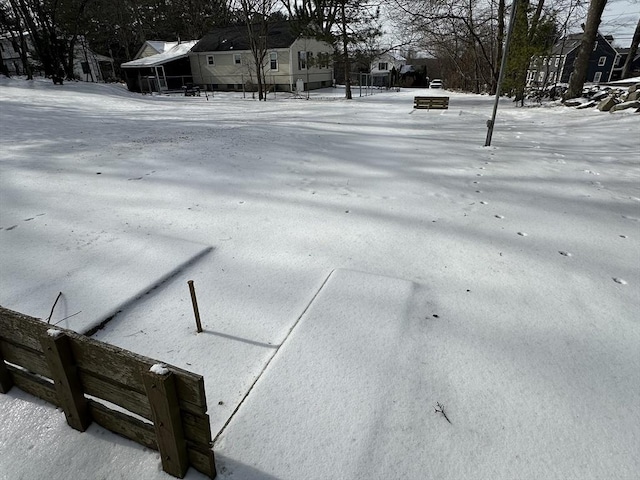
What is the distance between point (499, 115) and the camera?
14.4m

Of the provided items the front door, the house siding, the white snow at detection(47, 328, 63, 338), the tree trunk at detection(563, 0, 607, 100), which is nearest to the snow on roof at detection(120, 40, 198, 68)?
the front door

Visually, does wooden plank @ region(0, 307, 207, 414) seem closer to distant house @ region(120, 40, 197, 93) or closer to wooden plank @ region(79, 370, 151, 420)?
wooden plank @ region(79, 370, 151, 420)

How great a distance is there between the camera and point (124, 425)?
1.73m

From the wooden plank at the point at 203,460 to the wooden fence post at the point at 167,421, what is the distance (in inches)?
1.1

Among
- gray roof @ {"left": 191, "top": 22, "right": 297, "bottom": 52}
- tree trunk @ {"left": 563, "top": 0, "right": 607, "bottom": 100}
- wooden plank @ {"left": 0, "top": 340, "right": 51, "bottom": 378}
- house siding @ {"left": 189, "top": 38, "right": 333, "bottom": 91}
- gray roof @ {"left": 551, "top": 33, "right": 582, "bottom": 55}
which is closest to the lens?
wooden plank @ {"left": 0, "top": 340, "right": 51, "bottom": 378}

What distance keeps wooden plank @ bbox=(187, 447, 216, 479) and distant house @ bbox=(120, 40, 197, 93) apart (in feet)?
109

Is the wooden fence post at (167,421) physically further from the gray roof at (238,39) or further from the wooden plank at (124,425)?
the gray roof at (238,39)

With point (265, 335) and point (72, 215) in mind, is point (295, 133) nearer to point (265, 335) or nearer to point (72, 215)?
point (72, 215)

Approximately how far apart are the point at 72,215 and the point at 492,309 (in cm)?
464

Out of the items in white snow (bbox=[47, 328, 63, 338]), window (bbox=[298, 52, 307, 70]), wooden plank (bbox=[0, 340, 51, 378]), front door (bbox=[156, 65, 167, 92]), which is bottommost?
wooden plank (bbox=[0, 340, 51, 378])

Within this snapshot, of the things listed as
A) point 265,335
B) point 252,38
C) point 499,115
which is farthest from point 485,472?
point 252,38

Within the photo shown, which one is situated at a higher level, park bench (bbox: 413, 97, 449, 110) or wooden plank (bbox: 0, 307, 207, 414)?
park bench (bbox: 413, 97, 449, 110)

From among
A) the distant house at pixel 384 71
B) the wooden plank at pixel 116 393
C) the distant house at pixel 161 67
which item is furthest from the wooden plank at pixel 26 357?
the distant house at pixel 384 71

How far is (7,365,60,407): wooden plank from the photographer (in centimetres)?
190
